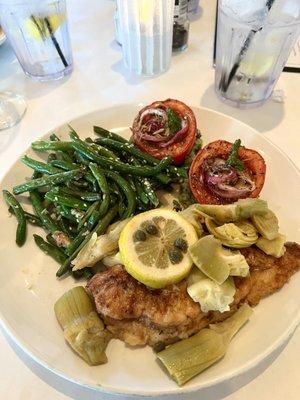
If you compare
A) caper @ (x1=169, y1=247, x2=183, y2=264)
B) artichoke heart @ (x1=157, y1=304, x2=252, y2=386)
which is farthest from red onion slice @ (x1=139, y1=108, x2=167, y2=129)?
artichoke heart @ (x1=157, y1=304, x2=252, y2=386)

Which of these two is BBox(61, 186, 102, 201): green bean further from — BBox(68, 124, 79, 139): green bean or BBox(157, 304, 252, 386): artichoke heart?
BBox(157, 304, 252, 386): artichoke heart

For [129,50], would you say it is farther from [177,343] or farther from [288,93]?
[177,343]

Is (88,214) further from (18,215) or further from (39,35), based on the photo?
(39,35)

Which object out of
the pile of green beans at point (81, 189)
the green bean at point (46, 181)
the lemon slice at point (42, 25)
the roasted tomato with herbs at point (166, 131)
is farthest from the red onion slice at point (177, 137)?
the lemon slice at point (42, 25)

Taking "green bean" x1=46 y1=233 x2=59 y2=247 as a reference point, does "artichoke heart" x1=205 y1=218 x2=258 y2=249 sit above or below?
above

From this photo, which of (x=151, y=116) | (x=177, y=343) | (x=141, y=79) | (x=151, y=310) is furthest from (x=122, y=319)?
(x=141, y=79)

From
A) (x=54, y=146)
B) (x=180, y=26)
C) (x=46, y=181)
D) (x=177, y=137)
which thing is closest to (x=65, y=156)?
(x=54, y=146)
